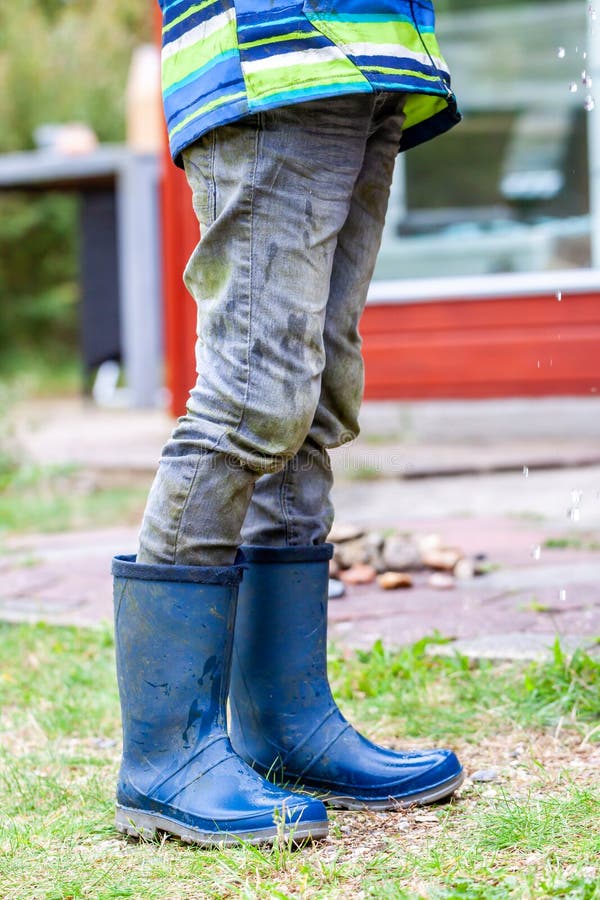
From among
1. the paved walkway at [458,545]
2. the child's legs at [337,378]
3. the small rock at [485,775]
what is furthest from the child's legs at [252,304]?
the paved walkway at [458,545]

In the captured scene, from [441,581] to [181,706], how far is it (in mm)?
1251

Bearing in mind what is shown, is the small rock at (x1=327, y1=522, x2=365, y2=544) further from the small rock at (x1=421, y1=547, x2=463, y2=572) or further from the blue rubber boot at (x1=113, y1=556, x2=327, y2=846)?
the blue rubber boot at (x1=113, y1=556, x2=327, y2=846)

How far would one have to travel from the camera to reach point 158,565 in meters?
1.29

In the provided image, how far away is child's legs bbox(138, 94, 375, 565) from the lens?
124 centimetres

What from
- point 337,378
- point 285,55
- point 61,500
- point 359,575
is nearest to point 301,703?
point 337,378

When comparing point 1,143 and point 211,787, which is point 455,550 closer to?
point 211,787

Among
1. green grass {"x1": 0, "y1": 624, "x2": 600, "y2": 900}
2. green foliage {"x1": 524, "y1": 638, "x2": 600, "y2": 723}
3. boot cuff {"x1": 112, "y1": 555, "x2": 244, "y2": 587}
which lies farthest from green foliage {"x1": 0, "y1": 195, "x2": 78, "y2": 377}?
boot cuff {"x1": 112, "y1": 555, "x2": 244, "y2": 587}

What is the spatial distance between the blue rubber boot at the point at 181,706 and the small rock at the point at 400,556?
4.32 feet

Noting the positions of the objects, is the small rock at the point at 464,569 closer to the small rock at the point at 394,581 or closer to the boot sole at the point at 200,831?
the small rock at the point at 394,581

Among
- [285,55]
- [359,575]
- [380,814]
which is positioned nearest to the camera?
[285,55]

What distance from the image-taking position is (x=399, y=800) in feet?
4.55

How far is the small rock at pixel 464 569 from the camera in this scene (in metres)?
2.50

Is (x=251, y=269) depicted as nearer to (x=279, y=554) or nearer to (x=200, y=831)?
(x=279, y=554)

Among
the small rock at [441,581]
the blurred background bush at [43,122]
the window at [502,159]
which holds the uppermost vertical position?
the blurred background bush at [43,122]
